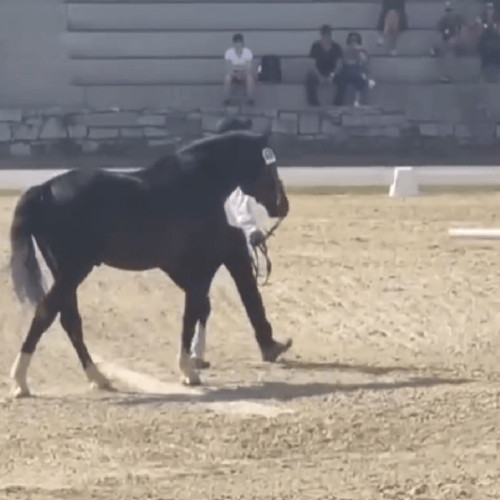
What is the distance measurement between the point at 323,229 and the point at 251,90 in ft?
38.7

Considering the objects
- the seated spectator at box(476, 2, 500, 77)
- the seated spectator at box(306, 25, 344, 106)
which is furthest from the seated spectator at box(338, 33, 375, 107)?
the seated spectator at box(476, 2, 500, 77)

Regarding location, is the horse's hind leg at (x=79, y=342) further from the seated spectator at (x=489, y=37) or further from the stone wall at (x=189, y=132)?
the seated spectator at (x=489, y=37)

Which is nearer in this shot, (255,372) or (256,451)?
(256,451)

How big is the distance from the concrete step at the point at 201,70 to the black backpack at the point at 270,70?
0.60 meters

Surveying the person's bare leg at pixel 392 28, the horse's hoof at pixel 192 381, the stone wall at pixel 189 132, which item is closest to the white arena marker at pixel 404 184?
the stone wall at pixel 189 132

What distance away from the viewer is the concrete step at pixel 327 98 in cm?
2989

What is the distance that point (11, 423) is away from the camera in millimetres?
9180

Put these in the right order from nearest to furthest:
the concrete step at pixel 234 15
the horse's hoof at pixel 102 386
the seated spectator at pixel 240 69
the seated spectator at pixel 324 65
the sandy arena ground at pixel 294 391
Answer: the sandy arena ground at pixel 294 391 < the horse's hoof at pixel 102 386 < the seated spectator at pixel 324 65 < the seated spectator at pixel 240 69 < the concrete step at pixel 234 15

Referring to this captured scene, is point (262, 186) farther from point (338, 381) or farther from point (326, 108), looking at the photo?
point (326, 108)

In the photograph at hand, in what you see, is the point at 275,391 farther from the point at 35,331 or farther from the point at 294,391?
the point at 35,331

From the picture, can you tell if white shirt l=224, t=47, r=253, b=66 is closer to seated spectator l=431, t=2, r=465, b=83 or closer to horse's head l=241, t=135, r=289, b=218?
seated spectator l=431, t=2, r=465, b=83

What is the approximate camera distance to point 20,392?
10.1m

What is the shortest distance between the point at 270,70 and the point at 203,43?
2096mm

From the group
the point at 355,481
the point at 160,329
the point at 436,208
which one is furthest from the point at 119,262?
the point at 436,208
